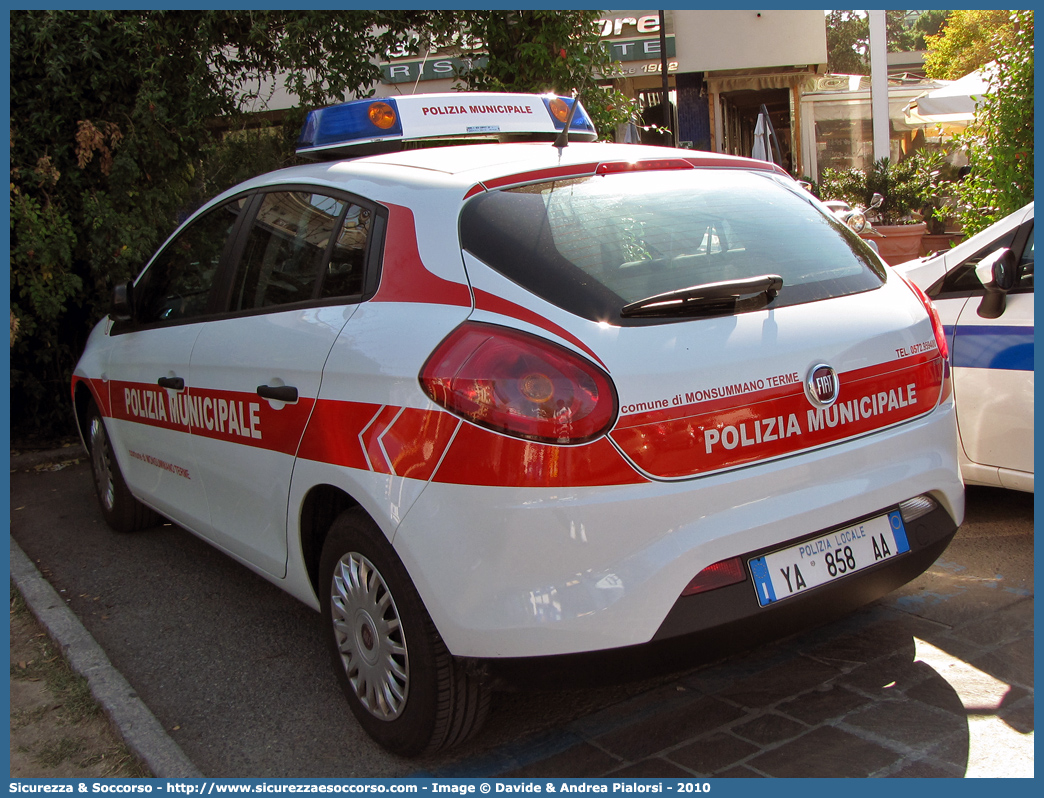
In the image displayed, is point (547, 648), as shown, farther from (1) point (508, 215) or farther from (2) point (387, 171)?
(2) point (387, 171)

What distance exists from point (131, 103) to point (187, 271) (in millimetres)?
3452

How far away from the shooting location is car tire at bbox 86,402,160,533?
491 cm

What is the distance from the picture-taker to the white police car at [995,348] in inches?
153

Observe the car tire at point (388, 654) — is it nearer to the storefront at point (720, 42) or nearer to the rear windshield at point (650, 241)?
the rear windshield at point (650, 241)

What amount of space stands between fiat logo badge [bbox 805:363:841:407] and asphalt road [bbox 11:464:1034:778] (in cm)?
96

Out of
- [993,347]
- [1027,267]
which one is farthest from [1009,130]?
[993,347]

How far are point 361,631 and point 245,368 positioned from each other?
1.01 metres

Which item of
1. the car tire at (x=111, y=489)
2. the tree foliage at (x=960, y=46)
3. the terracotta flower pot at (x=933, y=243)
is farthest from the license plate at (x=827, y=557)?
the tree foliage at (x=960, y=46)

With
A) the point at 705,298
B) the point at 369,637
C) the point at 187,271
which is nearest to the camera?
the point at 705,298

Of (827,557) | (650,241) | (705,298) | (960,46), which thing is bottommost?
(827,557)

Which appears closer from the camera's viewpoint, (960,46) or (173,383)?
(173,383)

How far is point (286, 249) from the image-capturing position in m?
3.32

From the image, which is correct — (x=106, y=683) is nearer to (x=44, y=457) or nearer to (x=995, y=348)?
(x=995, y=348)

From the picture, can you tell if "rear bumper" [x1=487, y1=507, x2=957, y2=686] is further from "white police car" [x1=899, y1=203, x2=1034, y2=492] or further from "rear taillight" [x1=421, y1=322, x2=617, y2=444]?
"white police car" [x1=899, y1=203, x2=1034, y2=492]
